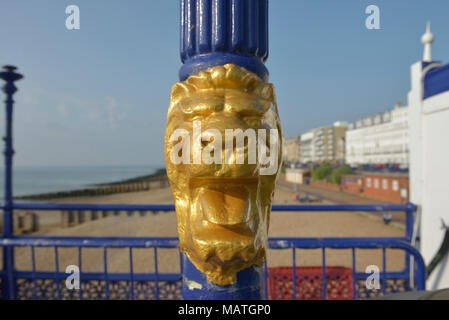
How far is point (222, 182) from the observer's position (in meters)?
0.84

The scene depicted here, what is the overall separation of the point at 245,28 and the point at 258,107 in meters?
0.33

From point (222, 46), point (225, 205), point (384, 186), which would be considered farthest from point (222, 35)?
point (384, 186)

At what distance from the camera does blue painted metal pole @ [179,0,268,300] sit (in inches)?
36.9

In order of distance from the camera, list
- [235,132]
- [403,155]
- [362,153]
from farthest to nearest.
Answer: [362,153]
[403,155]
[235,132]

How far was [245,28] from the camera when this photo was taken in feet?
3.27

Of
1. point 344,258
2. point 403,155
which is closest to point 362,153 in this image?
point 403,155

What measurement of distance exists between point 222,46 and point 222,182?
0.51m

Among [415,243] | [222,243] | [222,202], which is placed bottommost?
[415,243]

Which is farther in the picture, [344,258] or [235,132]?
[344,258]
